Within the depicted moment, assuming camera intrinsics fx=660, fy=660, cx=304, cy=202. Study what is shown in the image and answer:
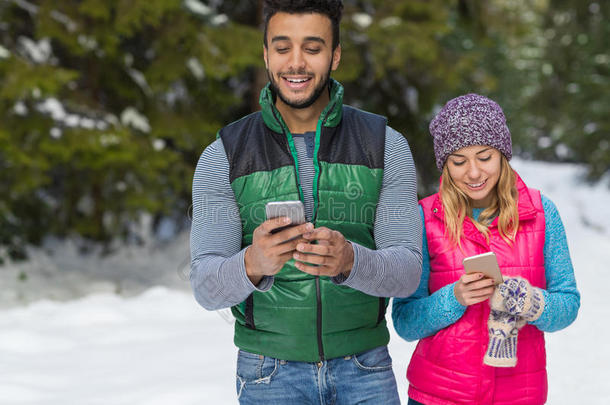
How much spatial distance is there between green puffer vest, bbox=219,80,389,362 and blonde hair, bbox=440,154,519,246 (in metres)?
0.45

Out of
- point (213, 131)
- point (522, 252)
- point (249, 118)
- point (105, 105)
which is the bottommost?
point (522, 252)

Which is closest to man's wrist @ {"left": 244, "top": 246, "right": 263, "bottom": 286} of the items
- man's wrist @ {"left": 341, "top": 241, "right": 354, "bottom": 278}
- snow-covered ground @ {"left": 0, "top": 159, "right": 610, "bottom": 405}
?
man's wrist @ {"left": 341, "top": 241, "right": 354, "bottom": 278}

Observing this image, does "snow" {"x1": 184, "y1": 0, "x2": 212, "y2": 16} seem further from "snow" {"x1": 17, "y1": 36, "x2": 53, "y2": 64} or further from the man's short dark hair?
the man's short dark hair

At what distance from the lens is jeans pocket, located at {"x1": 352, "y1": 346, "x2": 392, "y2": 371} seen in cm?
219

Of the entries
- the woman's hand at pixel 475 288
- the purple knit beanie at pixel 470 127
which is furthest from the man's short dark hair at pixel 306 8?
the woman's hand at pixel 475 288

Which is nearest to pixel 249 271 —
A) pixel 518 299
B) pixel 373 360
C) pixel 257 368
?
pixel 257 368

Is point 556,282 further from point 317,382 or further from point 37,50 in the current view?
point 37,50

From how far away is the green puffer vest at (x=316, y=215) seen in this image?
2146 millimetres

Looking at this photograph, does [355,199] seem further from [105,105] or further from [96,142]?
A: [105,105]

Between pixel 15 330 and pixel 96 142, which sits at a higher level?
pixel 96 142

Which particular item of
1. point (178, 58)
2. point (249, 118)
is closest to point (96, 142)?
point (178, 58)

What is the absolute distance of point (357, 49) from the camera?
8.94 metres

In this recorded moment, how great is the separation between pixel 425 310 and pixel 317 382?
1.77 feet

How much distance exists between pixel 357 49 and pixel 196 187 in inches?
281
